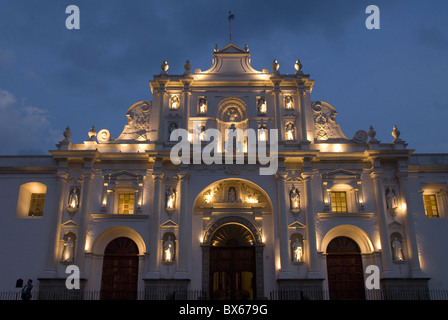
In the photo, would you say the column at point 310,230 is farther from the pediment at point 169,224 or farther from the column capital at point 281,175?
the pediment at point 169,224

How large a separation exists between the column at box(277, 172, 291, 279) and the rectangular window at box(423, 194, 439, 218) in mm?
10060

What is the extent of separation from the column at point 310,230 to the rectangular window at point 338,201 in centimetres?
230

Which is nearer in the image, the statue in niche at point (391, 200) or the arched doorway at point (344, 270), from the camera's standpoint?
the arched doorway at point (344, 270)

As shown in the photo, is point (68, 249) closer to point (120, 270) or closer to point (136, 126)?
point (120, 270)

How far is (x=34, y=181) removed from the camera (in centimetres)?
2805

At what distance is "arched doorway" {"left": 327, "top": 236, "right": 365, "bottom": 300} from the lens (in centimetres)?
2614

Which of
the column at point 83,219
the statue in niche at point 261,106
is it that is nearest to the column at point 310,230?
the statue in niche at point 261,106

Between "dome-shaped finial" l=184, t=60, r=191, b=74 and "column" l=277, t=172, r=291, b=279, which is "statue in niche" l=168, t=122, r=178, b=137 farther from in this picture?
"column" l=277, t=172, r=291, b=279

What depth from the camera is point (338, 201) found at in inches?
1114

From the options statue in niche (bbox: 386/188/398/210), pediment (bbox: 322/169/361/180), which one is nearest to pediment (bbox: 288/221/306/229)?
pediment (bbox: 322/169/361/180)

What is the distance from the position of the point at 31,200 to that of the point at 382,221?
23339 millimetres

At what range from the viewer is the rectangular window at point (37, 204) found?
28594 millimetres
